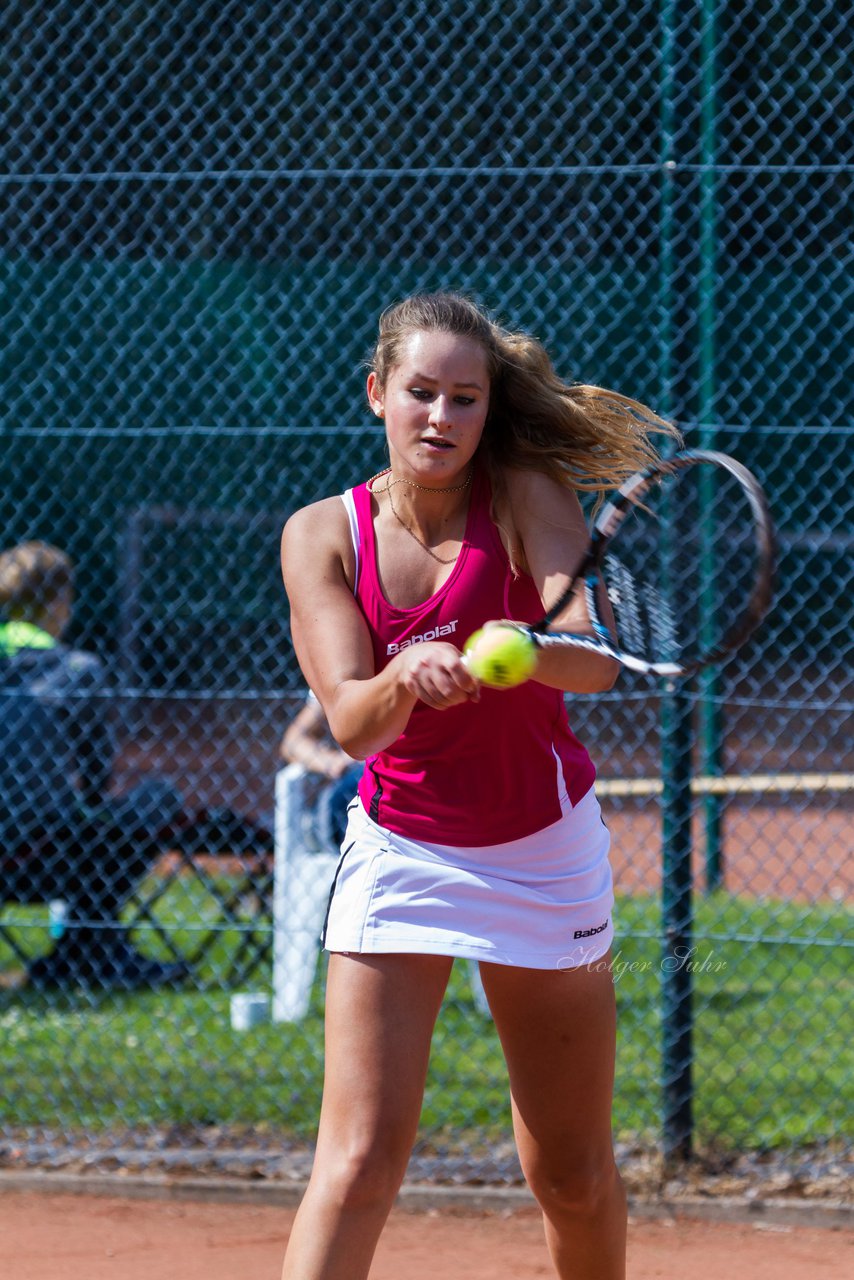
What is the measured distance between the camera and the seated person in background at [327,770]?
457 centimetres

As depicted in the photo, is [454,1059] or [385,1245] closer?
[385,1245]

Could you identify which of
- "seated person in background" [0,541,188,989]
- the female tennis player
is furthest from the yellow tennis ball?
"seated person in background" [0,541,188,989]

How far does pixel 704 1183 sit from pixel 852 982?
4.90 ft

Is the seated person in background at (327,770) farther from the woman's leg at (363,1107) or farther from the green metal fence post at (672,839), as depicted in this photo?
the woman's leg at (363,1107)

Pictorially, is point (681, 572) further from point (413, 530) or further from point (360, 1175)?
point (360, 1175)

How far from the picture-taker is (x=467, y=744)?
7.63ft

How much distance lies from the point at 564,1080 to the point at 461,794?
0.44m

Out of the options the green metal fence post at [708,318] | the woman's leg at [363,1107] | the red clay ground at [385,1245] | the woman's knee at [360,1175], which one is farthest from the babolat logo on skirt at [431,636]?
the red clay ground at [385,1245]

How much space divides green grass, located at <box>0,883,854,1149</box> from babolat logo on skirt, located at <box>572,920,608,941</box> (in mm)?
1149

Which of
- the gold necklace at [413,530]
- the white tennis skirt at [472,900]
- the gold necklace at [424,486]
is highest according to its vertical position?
the gold necklace at [424,486]

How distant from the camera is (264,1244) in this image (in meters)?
3.39

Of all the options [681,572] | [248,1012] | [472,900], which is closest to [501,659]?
[472,900]

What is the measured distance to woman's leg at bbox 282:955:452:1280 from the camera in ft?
6.98

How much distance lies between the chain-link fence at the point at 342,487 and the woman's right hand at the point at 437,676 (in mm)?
1444
